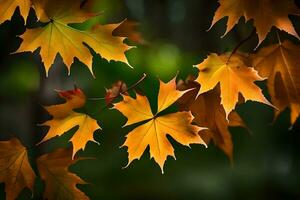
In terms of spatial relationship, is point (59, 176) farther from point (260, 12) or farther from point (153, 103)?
point (153, 103)

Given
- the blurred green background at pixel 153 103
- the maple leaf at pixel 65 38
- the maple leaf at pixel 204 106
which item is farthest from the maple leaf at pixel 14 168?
the blurred green background at pixel 153 103

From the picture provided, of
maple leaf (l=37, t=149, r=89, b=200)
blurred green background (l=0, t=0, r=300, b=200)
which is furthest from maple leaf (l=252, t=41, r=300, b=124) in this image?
blurred green background (l=0, t=0, r=300, b=200)

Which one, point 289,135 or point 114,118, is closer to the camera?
point 114,118

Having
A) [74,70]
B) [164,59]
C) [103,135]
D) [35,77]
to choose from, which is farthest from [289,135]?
[35,77]

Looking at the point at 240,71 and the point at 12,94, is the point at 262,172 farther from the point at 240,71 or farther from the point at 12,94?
the point at 240,71

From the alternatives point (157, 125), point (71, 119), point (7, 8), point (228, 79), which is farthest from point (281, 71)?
point (7, 8)

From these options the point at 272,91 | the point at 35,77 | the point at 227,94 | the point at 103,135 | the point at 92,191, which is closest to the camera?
the point at 227,94

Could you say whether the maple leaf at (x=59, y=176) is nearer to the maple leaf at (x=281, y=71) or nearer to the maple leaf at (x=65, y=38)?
the maple leaf at (x=65, y=38)
